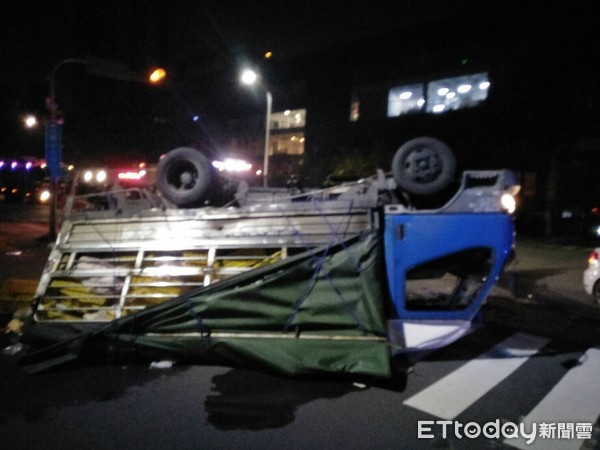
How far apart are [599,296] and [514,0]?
60.3 ft

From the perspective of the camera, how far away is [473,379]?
191 inches

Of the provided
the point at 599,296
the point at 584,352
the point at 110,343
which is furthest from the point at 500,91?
the point at 110,343

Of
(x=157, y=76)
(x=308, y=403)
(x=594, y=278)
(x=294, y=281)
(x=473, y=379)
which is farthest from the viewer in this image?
(x=157, y=76)

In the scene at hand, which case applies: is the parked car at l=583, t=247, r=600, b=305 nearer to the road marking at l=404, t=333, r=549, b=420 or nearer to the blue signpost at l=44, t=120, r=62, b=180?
the road marking at l=404, t=333, r=549, b=420

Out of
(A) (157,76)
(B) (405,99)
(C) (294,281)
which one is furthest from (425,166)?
(B) (405,99)

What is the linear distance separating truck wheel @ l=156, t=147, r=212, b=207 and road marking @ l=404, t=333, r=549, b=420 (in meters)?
3.33

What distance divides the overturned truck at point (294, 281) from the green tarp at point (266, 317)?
0.01 metres

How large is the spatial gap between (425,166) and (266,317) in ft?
7.47

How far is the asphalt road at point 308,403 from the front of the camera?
3.66 meters

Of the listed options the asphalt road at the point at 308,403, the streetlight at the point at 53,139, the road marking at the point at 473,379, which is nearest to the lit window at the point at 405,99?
the streetlight at the point at 53,139

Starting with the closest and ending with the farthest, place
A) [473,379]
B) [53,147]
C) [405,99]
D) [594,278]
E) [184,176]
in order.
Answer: [473,379], [184,176], [594,278], [53,147], [405,99]

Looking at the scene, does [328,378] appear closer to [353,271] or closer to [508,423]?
[353,271]

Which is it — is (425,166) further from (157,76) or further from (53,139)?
(53,139)

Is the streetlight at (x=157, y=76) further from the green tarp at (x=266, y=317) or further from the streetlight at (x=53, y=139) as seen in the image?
the streetlight at (x=53, y=139)
